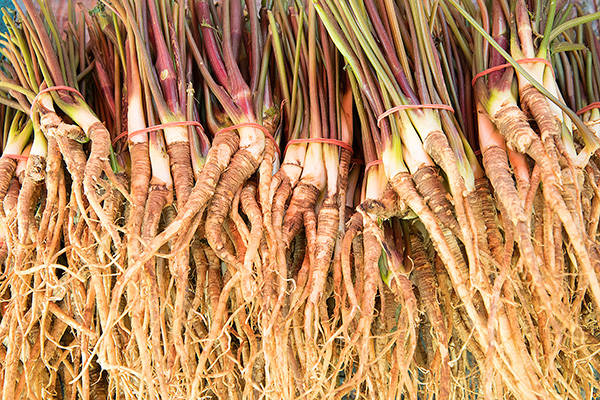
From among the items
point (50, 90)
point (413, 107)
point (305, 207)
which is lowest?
point (305, 207)

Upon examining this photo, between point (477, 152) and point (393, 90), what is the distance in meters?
0.27

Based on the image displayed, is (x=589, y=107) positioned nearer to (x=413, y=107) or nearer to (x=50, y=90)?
(x=413, y=107)

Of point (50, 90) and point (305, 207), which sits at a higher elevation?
point (50, 90)

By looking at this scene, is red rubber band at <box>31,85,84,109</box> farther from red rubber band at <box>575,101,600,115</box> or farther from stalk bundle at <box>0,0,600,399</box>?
red rubber band at <box>575,101,600,115</box>

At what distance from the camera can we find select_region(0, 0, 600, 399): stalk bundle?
83cm

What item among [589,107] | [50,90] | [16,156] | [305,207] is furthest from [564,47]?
[16,156]

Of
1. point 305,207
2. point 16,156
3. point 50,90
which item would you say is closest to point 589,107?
point 305,207

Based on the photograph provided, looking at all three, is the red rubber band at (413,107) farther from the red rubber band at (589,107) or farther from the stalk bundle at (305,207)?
the red rubber band at (589,107)

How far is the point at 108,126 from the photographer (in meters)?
1.23

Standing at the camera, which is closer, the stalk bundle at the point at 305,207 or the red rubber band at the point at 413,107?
the stalk bundle at the point at 305,207

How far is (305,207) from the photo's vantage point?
39.6 inches

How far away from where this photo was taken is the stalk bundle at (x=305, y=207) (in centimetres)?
83

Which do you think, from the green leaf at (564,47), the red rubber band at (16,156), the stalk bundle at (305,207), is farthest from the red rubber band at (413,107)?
the red rubber band at (16,156)

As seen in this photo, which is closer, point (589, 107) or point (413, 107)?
point (413, 107)
